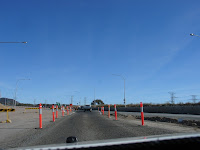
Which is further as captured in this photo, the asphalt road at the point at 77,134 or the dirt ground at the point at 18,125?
the dirt ground at the point at 18,125

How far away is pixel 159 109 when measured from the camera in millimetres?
40156

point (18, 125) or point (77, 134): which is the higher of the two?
point (77, 134)

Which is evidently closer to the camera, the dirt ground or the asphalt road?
the asphalt road

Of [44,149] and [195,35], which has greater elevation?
[195,35]

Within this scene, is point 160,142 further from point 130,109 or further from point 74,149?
point 130,109

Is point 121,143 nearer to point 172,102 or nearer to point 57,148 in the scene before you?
point 57,148

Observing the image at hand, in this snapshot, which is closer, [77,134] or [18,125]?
[77,134]

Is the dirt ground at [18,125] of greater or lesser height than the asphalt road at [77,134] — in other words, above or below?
below

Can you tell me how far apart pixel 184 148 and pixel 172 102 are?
5200 cm

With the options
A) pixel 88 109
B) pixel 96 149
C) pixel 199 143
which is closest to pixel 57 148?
pixel 96 149

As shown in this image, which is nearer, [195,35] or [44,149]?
[44,149]

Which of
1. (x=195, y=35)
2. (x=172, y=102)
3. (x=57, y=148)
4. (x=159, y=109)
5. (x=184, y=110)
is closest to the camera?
(x=57, y=148)

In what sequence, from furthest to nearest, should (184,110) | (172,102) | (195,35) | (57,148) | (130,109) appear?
(130,109), (172,102), (184,110), (195,35), (57,148)

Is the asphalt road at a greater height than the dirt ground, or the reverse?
the asphalt road
